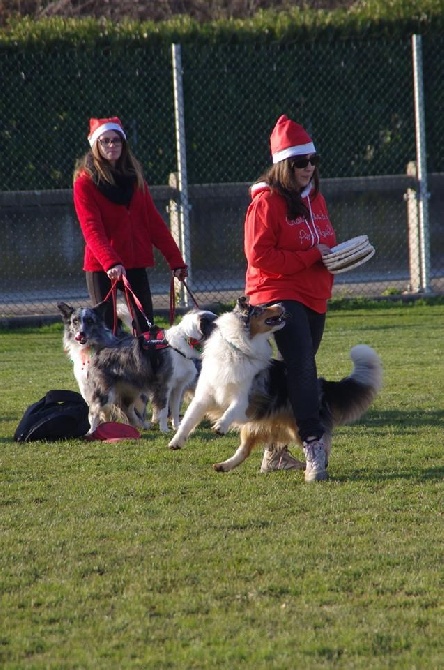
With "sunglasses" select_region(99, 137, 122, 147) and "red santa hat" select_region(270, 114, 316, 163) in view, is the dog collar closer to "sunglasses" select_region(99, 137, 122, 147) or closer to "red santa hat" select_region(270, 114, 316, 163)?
"sunglasses" select_region(99, 137, 122, 147)

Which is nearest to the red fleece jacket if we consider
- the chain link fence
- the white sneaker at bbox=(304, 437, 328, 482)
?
the white sneaker at bbox=(304, 437, 328, 482)

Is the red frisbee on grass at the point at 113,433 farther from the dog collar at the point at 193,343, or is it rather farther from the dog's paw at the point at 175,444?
the dog's paw at the point at 175,444

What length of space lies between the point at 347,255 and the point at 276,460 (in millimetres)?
1235

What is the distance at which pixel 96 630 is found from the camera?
3.81m

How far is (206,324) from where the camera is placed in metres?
7.17

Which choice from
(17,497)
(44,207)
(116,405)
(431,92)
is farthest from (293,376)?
(431,92)

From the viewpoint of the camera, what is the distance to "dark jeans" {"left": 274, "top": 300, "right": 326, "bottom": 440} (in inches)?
237

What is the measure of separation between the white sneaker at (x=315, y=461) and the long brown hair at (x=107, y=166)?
8.25ft

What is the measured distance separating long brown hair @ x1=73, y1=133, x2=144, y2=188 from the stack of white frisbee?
6.83 feet

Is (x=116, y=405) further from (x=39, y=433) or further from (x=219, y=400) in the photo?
(x=219, y=400)

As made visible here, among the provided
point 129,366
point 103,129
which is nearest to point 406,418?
point 129,366

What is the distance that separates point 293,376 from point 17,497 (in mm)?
1558

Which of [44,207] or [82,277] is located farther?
[82,277]

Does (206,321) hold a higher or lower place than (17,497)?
higher
